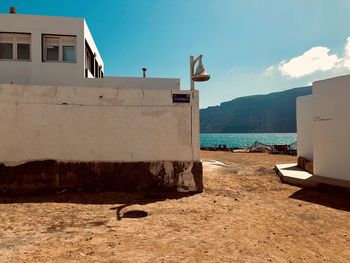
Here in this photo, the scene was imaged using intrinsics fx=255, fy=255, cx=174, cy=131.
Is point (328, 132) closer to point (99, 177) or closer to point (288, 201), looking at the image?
point (288, 201)

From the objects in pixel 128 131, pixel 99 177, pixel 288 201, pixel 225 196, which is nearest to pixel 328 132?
pixel 288 201

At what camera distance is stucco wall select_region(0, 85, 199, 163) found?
29.3 ft

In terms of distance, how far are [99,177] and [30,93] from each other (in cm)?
384

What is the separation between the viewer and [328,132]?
10.4 metres

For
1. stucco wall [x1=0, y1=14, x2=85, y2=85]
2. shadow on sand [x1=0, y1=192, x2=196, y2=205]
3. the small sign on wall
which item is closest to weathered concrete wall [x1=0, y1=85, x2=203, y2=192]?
the small sign on wall

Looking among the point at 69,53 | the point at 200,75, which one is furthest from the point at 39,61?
the point at 200,75

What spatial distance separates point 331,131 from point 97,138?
920cm

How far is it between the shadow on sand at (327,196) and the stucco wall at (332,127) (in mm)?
633

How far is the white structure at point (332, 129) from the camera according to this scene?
32.0 feet

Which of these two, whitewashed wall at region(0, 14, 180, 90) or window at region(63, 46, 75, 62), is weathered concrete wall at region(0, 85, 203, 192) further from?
window at region(63, 46, 75, 62)

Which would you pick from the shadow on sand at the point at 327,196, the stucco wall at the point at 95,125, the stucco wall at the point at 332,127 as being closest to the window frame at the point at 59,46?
the stucco wall at the point at 95,125

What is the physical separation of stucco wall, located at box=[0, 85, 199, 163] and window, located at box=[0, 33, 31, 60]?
4.95 m

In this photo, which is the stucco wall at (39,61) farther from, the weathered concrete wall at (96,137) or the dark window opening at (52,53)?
the weathered concrete wall at (96,137)

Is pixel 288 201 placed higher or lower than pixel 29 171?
lower
